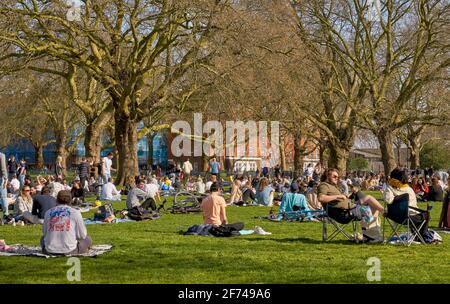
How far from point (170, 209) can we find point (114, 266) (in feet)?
41.4

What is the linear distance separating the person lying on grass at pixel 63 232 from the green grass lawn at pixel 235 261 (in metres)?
0.33

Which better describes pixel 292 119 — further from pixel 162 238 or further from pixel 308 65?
pixel 162 238

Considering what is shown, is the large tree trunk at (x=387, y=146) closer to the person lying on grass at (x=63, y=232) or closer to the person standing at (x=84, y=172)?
the person standing at (x=84, y=172)

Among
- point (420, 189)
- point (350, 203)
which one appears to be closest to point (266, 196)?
point (420, 189)

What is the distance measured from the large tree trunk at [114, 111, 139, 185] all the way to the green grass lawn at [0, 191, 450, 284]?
20.6m

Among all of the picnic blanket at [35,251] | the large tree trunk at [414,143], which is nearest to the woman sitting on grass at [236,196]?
the picnic blanket at [35,251]

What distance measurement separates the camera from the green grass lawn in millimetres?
9586

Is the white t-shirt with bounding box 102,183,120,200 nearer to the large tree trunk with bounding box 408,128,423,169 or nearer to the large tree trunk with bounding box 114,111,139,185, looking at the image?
the large tree trunk with bounding box 114,111,139,185

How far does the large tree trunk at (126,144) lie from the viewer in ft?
119

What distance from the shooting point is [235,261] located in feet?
36.3

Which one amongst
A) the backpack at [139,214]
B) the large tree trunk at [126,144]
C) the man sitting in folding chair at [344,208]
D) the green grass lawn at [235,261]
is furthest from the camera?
the large tree trunk at [126,144]

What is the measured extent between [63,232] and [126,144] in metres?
25.5
